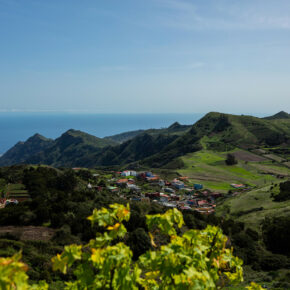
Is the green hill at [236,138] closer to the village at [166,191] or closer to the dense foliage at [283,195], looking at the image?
the village at [166,191]

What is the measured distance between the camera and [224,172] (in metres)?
114

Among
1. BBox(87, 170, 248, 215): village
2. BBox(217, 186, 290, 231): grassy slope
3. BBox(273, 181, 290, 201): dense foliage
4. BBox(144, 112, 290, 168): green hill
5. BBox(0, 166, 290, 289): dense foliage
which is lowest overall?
BBox(87, 170, 248, 215): village

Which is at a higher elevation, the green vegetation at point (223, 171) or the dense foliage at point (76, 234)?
the dense foliage at point (76, 234)

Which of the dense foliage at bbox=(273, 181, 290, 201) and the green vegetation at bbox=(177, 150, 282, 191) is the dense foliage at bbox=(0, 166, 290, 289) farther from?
the green vegetation at bbox=(177, 150, 282, 191)

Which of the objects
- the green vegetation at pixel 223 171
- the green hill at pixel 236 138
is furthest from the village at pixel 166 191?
the green hill at pixel 236 138

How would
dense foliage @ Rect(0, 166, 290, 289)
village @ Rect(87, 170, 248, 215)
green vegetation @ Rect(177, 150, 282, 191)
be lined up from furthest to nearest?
green vegetation @ Rect(177, 150, 282, 191) < village @ Rect(87, 170, 248, 215) < dense foliage @ Rect(0, 166, 290, 289)

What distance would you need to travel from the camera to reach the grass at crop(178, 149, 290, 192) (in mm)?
101938

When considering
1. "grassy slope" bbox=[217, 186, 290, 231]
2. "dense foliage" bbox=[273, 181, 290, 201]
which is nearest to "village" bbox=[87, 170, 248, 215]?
"grassy slope" bbox=[217, 186, 290, 231]

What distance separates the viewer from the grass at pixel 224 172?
4013 inches

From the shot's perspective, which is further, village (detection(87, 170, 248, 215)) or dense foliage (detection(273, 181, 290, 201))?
village (detection(87, 170, 248, 215))

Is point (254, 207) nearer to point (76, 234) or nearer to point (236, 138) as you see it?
point (76, 234)

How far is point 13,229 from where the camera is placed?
25.5m

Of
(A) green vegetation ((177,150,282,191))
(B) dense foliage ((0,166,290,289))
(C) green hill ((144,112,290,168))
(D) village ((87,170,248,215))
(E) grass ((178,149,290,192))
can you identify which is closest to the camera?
(B) dense foliage ((0,166,290,289))

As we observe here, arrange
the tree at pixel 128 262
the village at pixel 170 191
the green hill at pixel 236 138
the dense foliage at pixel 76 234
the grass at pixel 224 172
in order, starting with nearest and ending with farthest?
the tree at pixel 128 262
the dense foliage at pixel 76 234
the village at pixel 170 191
the grass at pixel 224 172
the green hill at pixel 236 138
